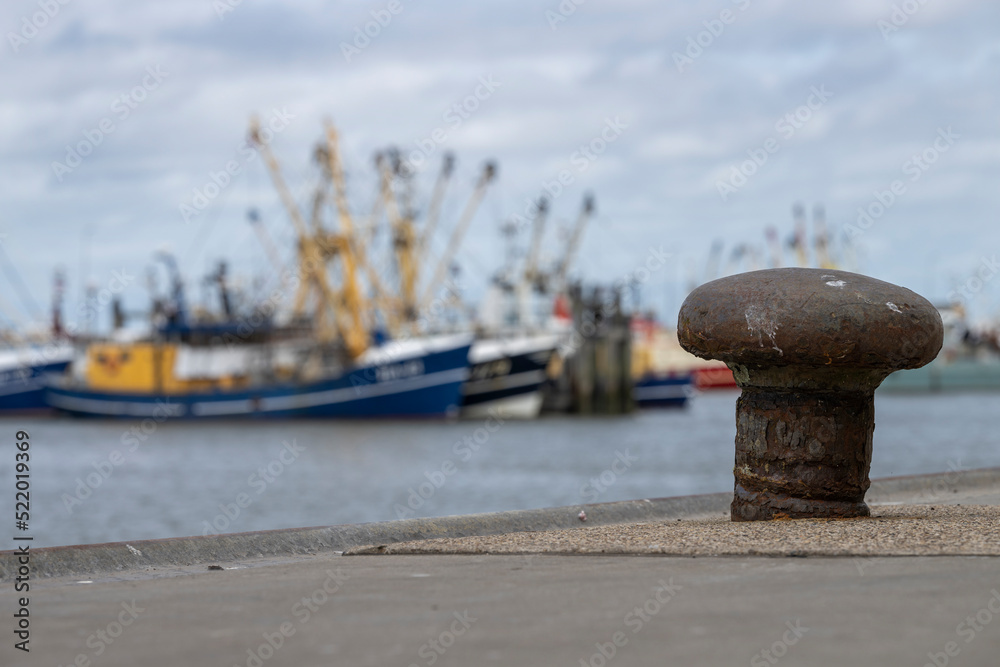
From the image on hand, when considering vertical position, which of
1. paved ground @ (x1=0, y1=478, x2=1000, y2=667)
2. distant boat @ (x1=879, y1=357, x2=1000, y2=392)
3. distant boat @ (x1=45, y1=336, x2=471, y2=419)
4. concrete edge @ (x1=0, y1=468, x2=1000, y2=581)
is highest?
paved ground @ (x1=0, y1=478, x2=1000, y2=667)

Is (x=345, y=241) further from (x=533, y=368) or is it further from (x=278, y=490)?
(x=278, y=490)

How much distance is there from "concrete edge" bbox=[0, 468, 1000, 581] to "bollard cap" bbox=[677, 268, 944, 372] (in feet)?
5.58

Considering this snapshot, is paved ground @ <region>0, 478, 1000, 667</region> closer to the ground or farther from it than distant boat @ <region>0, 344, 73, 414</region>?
farther from it

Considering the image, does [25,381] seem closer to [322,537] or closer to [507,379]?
[507,379]

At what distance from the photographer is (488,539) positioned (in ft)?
23.8

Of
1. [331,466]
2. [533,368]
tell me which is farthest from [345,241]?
[331,466]

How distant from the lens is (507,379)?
6450cm

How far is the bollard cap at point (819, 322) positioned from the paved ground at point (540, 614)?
146 centimetres

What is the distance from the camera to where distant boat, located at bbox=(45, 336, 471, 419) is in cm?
6066

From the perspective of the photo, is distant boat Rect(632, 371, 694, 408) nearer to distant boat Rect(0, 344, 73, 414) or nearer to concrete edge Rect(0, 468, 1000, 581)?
distant boat Rect(0, 344, 73, 414)

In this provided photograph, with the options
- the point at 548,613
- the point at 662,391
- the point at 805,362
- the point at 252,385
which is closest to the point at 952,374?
the point at 662,391

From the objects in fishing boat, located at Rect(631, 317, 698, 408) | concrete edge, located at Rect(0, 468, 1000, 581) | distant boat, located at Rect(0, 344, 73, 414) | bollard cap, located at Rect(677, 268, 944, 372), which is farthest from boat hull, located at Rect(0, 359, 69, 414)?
bollard cap, located at Rect(677, 268, 944, 372)

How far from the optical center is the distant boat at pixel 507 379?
64.2m

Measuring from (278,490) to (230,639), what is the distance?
30.4m
